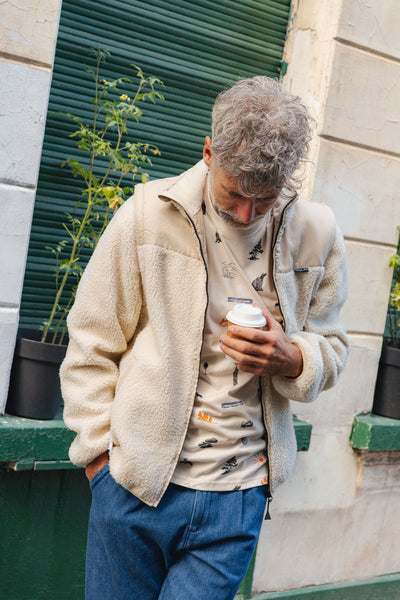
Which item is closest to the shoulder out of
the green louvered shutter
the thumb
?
the thumb

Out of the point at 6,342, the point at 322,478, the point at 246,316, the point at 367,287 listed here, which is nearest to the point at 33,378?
the point at 6,342

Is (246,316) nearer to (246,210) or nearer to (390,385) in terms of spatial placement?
(246,210)

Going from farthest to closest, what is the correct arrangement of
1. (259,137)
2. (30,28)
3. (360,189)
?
1. (360,189)
2. (30,28)
3. (259,137)

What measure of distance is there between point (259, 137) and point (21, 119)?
152cm

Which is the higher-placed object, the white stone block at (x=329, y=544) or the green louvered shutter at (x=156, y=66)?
the green louvered shutter at (x=156, y=66)

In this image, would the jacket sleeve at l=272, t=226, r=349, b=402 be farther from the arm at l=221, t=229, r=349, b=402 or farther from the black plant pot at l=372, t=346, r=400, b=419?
the black plant pot at l=372, t=346, r=400, b=419

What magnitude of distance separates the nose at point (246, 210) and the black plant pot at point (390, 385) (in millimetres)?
2678

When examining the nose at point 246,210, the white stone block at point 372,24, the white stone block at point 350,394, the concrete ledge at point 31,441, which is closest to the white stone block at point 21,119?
the concrete ledge at point 31,441

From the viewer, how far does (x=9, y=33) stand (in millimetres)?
2895

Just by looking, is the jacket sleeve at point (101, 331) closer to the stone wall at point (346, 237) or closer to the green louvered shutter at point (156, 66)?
the green louvered shutter at point (156, 66)

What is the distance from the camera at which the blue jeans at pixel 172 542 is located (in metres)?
1.96

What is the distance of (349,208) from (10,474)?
7.54 ft

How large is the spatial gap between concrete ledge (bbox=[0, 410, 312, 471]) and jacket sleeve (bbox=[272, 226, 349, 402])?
1356mm

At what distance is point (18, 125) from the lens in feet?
9.69
